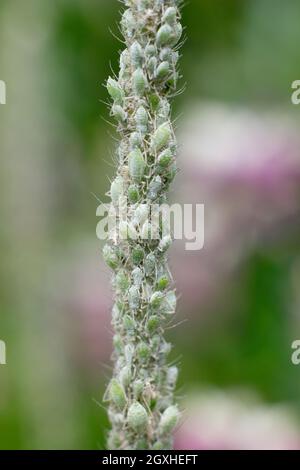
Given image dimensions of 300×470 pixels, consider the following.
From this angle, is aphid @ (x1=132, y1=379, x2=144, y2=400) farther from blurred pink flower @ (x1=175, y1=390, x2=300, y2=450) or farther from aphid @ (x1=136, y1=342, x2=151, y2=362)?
blurred pink flower @ (x1=175, y1=390, x2=300, y2=450)

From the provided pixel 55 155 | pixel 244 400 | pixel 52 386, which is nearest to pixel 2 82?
pixel 55 155

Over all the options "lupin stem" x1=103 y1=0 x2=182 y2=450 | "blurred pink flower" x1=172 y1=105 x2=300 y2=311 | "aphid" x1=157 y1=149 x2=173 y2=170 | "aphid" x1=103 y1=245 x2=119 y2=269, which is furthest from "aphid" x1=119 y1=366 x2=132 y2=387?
"blurred pink flower" x1=172 y1=105 x2=300 y2=311

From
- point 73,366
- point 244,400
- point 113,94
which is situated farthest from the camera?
point 73,366

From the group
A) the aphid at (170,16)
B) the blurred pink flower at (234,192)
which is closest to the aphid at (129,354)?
the aphid at (170,16)

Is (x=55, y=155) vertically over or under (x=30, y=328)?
over

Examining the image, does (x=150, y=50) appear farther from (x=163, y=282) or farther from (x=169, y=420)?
(x=169, y=420)

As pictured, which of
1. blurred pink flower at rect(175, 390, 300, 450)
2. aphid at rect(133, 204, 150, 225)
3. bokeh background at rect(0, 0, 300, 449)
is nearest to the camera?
aphid at rect(133, 204, 150, 225)

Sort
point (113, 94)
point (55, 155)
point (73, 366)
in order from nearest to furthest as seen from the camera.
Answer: point (113, 94), point (73, 366), point (55, 155)
